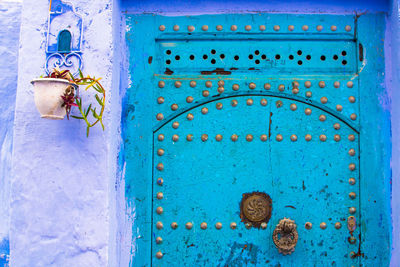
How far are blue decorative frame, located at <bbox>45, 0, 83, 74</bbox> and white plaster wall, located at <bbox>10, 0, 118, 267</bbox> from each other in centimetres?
4

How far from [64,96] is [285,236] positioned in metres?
1.27

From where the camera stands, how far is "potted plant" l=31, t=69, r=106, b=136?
5.53 ft

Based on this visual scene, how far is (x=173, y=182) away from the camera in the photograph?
200cm

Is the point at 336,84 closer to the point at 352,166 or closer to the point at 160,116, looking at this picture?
the point at 352,166

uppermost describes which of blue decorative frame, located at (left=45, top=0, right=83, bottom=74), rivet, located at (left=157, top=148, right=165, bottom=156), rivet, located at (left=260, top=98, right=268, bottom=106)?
blue decorative frame, located at (left=45, top=0, right=83, bottom=74)

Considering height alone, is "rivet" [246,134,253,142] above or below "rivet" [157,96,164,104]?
below

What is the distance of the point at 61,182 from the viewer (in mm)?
1858

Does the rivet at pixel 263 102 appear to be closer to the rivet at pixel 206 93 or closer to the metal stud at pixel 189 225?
the rivet at pixel 206 93

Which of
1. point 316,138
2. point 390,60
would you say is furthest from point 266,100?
point 390,60

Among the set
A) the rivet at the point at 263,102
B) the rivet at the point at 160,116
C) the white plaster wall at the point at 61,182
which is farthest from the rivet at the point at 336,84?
the white plaster wall at the point at 61,182

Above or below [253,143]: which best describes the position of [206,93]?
above

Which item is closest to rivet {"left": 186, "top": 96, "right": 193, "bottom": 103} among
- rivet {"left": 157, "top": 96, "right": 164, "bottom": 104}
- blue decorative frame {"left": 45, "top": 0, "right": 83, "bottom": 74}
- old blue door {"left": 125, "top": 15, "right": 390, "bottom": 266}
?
old blue door {"left": 125, "top": 15, "right": 390, "bottom": 266}

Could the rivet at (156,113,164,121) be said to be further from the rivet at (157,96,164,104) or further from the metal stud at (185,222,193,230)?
the metal stud at (185,222,193,230)

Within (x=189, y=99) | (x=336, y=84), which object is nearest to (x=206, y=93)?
(x=189, y=99)
